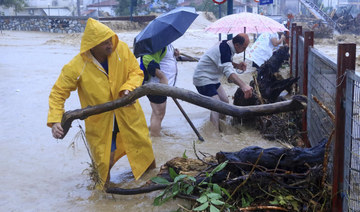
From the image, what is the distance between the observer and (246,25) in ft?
23.9

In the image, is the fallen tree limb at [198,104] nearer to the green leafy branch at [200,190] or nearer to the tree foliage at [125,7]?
the green leafy branch at [200,190]

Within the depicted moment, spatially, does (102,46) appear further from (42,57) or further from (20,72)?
(42,57)

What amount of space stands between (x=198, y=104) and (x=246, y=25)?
4277 millimetres

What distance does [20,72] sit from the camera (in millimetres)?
13820

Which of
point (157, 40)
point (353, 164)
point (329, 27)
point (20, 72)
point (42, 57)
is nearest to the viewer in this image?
point (353, 164)

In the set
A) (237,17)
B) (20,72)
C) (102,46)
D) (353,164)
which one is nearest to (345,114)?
(353,164)

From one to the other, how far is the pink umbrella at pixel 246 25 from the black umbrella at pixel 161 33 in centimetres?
146

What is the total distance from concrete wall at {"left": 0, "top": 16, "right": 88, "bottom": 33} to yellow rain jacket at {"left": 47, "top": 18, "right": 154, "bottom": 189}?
109ft

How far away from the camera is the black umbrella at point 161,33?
5824mm

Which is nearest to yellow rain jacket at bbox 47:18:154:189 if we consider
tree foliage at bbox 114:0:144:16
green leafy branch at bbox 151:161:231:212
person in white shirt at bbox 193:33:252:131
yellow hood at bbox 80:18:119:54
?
yellow hood at bbox 80:18:119:54

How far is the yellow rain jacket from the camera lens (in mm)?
3979

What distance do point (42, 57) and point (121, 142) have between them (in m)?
15.2

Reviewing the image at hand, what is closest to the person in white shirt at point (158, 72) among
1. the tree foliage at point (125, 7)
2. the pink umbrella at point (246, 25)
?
the pink umbrella at point (246, 25)

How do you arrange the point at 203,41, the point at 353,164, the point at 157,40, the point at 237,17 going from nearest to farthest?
the point at 353,164, the point at 157,40, the point at 237,17, the point at 203,41
